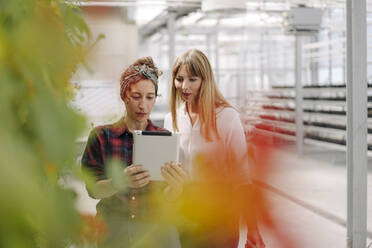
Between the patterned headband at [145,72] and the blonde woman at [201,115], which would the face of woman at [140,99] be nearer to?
the patterned headband at [145,72]

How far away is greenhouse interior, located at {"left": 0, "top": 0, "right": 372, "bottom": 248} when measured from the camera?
138 millimetres

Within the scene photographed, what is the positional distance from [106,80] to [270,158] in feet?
0.85

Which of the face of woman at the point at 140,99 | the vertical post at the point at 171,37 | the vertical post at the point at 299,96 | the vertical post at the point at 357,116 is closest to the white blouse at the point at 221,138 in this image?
the face of woman at the point at 140,99

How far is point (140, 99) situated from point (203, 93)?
0.93 feet

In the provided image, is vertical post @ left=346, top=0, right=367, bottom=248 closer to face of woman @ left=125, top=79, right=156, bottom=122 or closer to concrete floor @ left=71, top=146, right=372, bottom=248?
concrete floor @ left=71, top=146, right=372, bottom=248

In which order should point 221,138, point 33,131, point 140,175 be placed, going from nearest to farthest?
point 33,131
point 140,175
point 221,138

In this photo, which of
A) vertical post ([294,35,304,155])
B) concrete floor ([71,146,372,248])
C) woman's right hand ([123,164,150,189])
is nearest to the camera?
woman's right hand ([123,164,150,189])

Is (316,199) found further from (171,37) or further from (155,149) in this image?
(171,37)

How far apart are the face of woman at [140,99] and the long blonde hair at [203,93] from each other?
0.76 feet

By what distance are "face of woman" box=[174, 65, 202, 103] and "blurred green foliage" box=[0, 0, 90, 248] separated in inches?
57.5

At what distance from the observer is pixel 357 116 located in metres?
2.87

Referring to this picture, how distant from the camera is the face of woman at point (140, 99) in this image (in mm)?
1380

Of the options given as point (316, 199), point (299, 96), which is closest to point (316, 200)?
point (316, 199)

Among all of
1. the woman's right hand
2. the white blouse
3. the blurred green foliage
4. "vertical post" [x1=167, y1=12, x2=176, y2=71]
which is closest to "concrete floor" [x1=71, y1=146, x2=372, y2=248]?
the white blouse
